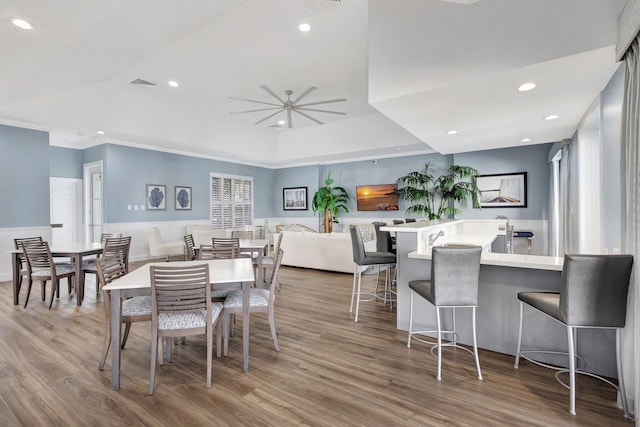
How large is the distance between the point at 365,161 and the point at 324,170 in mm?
1490

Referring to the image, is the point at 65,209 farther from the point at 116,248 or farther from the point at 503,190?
the point at 503,190

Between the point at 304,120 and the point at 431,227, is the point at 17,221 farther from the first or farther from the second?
the point at 431,227

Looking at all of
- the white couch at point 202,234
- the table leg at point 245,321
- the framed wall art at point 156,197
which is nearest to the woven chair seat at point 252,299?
the table leg at point 245,321

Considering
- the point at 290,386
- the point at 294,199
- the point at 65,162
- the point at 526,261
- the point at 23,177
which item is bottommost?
the point at 290,386

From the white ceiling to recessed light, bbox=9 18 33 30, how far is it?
60mm

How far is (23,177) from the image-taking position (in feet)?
19.7

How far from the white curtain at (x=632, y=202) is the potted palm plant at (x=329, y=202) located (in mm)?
8243

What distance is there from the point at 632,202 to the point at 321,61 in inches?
162

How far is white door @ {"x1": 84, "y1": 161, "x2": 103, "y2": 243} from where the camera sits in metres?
8.04

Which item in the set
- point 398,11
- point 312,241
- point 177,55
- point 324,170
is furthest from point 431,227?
point 324,170

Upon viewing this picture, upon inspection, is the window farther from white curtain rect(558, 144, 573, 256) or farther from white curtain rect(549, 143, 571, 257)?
white curtain rect(549, 143, 571, 257)

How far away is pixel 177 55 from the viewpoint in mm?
4668

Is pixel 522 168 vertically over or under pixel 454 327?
over

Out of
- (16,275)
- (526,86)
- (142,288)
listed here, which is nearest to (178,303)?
(142,288)
